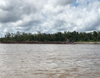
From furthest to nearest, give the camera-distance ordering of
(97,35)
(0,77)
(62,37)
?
(62,37) → (97,35) → (0,77)

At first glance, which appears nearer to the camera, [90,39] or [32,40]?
[90,39]

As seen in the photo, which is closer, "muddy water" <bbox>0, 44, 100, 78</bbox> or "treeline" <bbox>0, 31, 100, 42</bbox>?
"muddy water" <bbox>0, 44, 100, 78</bbox>

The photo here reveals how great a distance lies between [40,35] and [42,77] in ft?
588

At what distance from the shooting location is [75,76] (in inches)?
400

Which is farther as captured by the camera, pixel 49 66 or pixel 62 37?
pixel 62 37

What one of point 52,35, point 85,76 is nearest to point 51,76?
point 85,76

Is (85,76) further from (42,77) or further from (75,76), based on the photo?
(42,77)

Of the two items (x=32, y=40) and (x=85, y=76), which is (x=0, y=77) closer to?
(x=85, y=76)

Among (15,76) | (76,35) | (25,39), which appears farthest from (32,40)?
(15,76)

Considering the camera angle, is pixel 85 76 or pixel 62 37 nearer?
pixel 85 76

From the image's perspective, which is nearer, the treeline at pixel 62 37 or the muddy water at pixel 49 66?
the muddy water at pixel 49 66

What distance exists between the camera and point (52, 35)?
615 ft

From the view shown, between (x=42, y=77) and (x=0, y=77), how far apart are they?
9.93 ft

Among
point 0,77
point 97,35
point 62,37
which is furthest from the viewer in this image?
point 62,37
